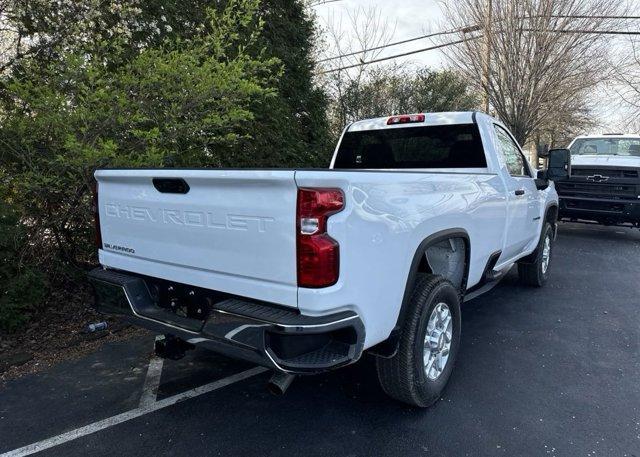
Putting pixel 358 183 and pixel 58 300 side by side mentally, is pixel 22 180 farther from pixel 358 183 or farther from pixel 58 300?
pixel 358 183

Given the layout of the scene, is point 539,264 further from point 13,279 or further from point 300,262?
point 13,279

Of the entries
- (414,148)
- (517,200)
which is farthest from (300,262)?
(517,200)

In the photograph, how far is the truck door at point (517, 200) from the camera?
4230 mm

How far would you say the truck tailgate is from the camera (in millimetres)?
2188

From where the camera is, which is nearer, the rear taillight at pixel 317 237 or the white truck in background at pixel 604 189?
the rear taillight at pixel 317 237

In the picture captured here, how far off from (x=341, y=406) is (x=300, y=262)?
1.39 m

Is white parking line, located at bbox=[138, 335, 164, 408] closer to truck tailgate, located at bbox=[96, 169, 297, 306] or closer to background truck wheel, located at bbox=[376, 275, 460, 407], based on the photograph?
truck tailgate, located at bbox=[96, 169, 297, 306]

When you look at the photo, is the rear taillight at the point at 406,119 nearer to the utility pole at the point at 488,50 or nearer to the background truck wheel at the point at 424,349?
the background truck wheel at the point at 424,349

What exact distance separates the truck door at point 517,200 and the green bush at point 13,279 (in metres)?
4.27

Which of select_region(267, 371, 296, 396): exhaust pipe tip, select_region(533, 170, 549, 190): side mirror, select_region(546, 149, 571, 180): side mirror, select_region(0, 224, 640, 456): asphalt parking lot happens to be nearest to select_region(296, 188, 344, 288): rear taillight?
select_region(267, 371, 296, 396): exhaust pipe tip

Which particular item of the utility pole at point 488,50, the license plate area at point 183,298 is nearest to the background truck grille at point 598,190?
the utility pole at point 488,50

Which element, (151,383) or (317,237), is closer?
(317,237)

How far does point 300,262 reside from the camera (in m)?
2.14

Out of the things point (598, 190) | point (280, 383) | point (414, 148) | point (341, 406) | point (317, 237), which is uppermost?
point (414, 148)
